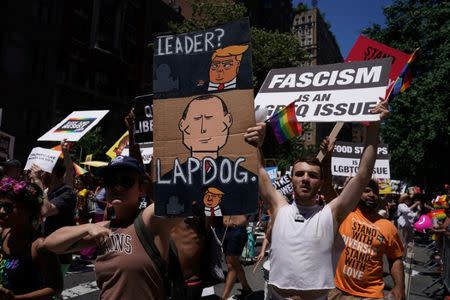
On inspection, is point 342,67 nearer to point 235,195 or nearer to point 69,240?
point 235,195

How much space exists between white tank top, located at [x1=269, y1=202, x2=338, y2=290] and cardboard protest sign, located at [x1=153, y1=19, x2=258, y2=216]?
1.34 feet

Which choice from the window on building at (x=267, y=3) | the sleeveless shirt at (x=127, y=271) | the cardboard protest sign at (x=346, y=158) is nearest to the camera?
the sleeveless shirt at (x=127, y=271)

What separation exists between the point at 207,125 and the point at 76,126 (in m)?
4.30

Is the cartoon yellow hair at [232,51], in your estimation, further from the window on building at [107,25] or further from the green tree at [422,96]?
the window on building at [107,25]

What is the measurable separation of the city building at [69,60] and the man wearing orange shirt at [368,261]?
78.6 feet

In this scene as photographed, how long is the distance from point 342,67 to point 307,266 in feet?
7.23

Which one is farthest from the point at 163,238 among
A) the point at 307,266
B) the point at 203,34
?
the point at 203,34

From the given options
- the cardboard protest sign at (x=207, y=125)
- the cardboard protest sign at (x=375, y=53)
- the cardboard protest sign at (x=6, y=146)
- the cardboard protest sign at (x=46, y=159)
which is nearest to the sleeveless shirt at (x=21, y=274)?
the cardboard protest sign at (x=207, y=125)

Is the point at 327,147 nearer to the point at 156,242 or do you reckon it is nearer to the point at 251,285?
the point at 156,242

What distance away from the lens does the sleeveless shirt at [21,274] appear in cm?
268

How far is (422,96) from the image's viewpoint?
2025cm

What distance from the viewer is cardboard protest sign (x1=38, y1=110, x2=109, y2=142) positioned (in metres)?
6.41

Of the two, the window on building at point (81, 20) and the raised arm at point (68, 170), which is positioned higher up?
the window on building at point (81, 20)

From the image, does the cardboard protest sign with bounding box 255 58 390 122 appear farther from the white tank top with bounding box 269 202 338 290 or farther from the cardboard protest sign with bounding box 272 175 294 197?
the cardboard protest sign with bounding box 272 175 294 197
